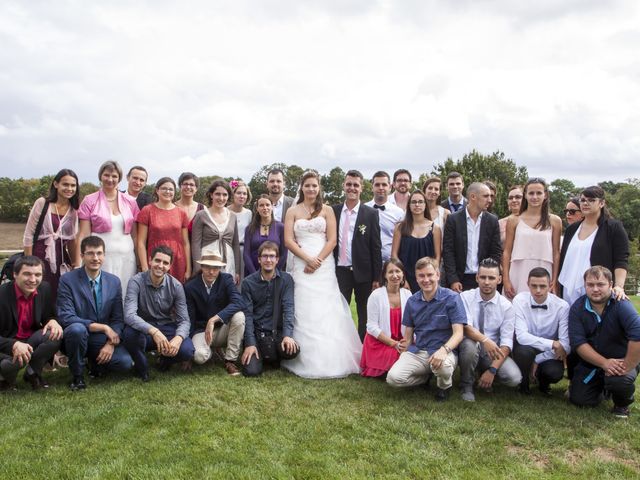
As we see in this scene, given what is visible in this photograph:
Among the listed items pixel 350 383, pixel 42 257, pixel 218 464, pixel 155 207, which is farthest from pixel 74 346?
pixel 350 383

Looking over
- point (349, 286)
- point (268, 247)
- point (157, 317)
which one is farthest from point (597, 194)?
point (157, 317)

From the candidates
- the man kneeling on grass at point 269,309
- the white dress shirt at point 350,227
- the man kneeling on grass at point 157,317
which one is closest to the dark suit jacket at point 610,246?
the white dress shirt at point 350,227

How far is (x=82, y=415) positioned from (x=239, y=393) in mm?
1612

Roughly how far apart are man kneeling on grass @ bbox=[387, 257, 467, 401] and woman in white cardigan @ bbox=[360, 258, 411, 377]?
392 mm

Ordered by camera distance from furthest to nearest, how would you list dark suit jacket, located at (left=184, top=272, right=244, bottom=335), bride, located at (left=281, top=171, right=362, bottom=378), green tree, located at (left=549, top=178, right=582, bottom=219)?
green tree, located at (left=549, top=178, right=582, bottom=219), bride, located at (left=281, top=171, right=362, bottom=378), dark suit jacket, located at (left=184, top=272, right=244, bottom=335)

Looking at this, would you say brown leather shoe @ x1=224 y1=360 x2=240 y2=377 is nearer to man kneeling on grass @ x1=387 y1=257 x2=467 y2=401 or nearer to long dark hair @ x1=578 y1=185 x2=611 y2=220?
man kneeling on grass @ x1=387 y1=257 x2=467 y2=401

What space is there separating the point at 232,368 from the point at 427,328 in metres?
2.56

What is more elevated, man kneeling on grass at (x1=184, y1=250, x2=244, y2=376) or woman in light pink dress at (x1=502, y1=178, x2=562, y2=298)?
woman in light pink dress at (x1=502, y1=178, x2=562, y2=298)

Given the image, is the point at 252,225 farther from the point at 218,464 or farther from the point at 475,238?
the point at 218,464

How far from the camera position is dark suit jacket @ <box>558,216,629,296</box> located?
239 inches

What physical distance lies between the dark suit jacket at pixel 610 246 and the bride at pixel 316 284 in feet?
10.7

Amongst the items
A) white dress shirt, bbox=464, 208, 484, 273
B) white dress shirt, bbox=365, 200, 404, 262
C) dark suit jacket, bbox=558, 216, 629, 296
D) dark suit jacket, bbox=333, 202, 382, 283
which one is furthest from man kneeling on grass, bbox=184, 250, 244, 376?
dark suit jacket, bbox=558, 216, 629, 296

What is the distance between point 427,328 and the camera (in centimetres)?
598

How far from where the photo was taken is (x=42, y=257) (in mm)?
6820
